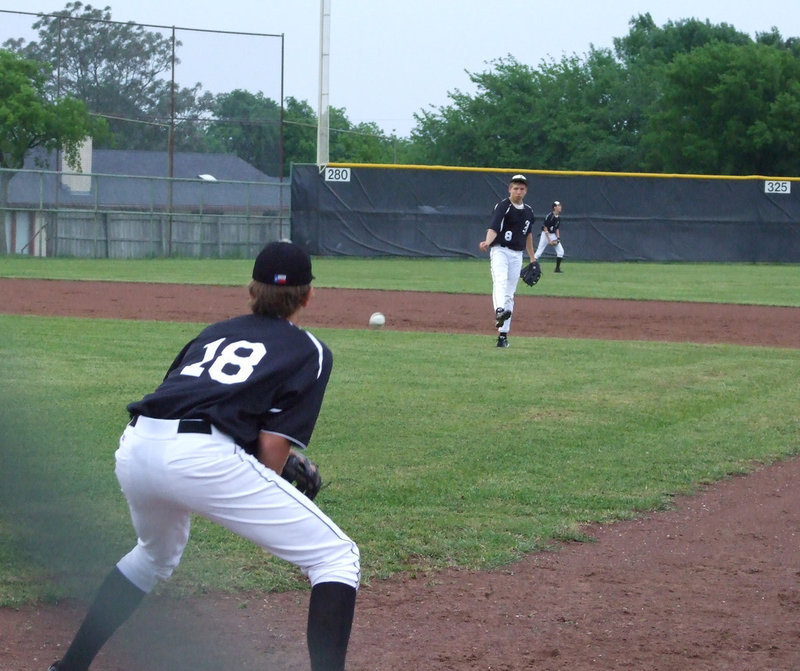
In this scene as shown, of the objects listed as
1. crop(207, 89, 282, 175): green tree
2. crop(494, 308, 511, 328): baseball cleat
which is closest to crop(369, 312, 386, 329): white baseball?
crop(494, 308, 511, 328): baseball cleat

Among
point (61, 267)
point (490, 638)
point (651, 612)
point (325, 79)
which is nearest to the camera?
point (490, 638)

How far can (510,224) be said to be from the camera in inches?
463

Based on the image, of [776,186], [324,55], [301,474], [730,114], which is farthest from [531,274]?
[730,114]

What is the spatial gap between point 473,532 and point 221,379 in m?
2.31

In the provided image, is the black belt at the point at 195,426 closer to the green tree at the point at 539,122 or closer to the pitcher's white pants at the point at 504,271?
the pitcher's white pants at the point at 504,271

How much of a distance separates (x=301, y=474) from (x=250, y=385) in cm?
42

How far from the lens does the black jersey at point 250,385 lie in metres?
3.21

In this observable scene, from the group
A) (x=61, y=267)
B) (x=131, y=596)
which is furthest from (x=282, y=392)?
(x=61, y=267)

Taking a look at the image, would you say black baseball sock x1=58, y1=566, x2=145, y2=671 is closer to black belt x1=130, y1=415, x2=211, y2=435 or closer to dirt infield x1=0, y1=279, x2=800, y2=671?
dirt infield x1=0, y1=279, x2=800, y2=671

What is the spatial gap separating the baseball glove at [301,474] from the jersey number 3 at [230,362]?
36 centimetres

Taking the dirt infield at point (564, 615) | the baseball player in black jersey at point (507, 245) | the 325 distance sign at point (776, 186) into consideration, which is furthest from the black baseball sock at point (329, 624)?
the 325 distance sign at point (776, 186)

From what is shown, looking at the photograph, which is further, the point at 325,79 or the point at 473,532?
the point at 325,79

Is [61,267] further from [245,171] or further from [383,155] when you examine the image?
[383,155]

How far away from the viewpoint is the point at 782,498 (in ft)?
20.0
